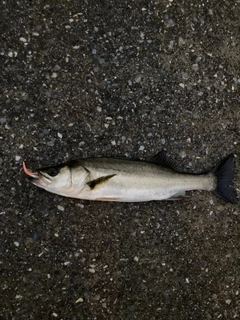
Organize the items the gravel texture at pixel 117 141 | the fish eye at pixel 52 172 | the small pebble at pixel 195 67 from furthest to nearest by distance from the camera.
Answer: the small pebble at pixel 195 67, the gravel texture at pixel 117 141, the fish eye at pixel 52 172

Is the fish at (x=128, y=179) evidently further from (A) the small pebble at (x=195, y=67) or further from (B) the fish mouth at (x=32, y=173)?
(A) the small pebble at (x=195, y=67)

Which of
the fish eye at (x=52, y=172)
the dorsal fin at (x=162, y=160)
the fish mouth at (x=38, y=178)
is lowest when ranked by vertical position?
the fish mouth at (x=38, y=178)

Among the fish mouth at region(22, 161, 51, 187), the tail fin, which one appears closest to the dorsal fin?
the tail fin

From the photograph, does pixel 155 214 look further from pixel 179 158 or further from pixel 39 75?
pixel 39 75

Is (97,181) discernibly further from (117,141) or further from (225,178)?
(225,178)

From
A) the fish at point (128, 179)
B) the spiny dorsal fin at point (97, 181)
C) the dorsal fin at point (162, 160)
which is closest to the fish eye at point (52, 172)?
the fish at point (128, 179)

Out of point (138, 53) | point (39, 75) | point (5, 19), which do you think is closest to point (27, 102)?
point (39, 75)

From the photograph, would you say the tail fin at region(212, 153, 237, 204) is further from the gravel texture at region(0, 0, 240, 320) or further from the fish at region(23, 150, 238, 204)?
the gravel texture at region(0, 0, 240, 320)

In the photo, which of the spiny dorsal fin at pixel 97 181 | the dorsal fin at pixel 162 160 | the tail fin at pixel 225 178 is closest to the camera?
the spiny dorsal fin at pixel 97 181
